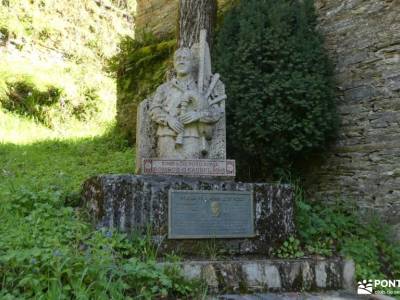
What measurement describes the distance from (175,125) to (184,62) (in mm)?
702

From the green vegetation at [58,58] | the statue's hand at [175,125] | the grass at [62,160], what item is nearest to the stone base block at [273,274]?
the statue's hand at [175,125]

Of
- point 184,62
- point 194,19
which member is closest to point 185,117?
point 184,62

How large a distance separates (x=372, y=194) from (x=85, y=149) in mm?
5295

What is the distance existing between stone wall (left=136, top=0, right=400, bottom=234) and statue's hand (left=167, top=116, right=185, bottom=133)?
2.54 m

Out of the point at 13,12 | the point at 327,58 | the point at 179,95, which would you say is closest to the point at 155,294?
the point at 179,95

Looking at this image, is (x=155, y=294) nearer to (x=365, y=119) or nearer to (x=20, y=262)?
(x=20, y=262)

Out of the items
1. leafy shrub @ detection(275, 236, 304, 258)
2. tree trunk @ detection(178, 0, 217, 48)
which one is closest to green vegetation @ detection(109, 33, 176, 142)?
tree trunk @ detection(178, 0, 217, 48)

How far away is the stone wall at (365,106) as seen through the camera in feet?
18.6

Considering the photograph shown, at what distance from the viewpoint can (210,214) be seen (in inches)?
167

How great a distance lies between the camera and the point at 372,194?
19.0 feet

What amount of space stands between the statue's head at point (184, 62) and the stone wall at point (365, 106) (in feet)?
7.72

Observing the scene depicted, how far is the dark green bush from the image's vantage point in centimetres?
575

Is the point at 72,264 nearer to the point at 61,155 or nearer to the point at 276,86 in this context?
the point at 276,86

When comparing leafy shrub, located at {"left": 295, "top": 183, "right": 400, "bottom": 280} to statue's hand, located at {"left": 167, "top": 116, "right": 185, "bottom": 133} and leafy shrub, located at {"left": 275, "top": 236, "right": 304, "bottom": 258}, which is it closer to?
leafy shrub, located at {"left": 275, "top": 236, "right": 304, "bottom": 258}
